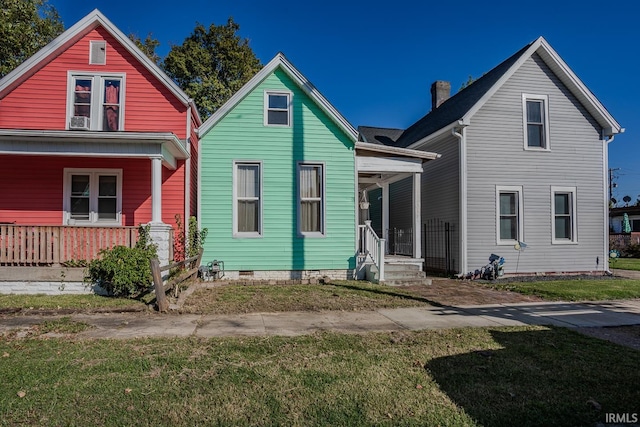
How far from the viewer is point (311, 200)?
11172 millimetres

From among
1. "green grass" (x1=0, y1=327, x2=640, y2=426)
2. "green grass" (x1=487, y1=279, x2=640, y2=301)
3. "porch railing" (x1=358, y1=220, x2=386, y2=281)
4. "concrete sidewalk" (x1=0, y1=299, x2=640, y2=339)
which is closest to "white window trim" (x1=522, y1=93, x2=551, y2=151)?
"green grass" (x1=487, y1=279, x2=640, y2=301)

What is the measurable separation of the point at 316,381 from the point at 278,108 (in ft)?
29.2

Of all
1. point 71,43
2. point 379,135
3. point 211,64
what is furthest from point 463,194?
point 211,64

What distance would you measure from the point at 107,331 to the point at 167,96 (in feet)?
24.7

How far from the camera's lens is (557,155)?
1302 cm

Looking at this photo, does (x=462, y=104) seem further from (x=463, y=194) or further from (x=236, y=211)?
(x=236, y=211)

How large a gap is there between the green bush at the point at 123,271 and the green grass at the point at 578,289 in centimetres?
902

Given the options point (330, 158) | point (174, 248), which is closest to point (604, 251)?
point (330, 158)

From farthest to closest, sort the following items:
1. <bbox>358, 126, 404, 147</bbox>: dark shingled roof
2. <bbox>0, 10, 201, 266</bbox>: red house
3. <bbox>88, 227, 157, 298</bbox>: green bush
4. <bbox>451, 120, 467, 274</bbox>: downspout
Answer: <bbox>358, 126, 404, 147</bbox>: dark shingled roof
<bbox>451, 120, 467, 274</bbox>: downspout
<bbox>0, 10, 201, 266</bbox>: red house
<bbox>88, 227, 157, 298</bbox>: green bush

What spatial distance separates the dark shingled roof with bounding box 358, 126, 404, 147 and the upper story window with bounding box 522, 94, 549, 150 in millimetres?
6275

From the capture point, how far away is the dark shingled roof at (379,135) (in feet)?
61.4

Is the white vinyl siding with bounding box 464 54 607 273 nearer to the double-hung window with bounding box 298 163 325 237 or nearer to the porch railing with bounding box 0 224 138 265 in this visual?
the double-hung window with bounding box 298 163 325 237

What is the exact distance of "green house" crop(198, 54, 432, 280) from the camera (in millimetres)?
10805

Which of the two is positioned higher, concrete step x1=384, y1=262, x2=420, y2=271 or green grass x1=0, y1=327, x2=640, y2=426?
concrete step x1=384, y1=262, x2=420, y2=271
